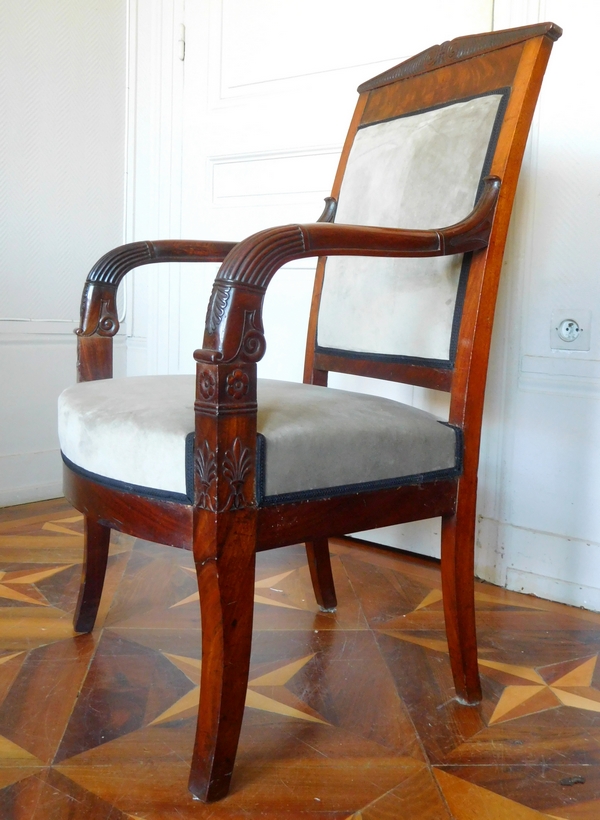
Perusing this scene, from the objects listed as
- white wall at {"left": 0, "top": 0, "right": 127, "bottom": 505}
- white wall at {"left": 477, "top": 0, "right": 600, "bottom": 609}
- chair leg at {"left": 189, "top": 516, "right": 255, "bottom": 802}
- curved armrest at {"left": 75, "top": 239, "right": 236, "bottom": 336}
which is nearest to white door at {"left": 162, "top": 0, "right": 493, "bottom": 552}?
white wall at {"left": 477, "top": 0, "right": 600, "bottom": 609}

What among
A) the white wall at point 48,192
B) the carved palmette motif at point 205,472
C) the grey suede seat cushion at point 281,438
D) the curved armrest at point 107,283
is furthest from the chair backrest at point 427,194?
the white wall at point 48,192

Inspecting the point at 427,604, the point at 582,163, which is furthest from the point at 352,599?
the point at 582,163

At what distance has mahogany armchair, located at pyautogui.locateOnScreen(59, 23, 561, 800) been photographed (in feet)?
2.57

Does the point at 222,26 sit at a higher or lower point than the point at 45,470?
higher

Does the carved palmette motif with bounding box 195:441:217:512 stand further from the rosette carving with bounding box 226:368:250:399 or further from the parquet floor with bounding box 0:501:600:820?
the parquet floor with bounding box 0:501:600:820

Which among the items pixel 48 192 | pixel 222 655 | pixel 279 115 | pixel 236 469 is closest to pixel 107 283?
pixel 236 469

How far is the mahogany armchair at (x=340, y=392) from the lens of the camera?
30.8 inches

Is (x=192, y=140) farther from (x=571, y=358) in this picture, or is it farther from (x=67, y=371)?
(x=571, y=358)

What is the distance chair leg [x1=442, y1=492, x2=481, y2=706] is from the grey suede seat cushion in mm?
88

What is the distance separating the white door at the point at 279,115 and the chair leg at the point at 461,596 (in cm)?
67

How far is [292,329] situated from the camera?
1.96 metres

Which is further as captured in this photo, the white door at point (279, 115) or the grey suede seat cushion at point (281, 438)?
the white door at point (279, 115)

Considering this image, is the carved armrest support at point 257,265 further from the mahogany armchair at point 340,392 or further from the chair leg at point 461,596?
the chair leg at point 461,596

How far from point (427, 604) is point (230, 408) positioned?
887mm
